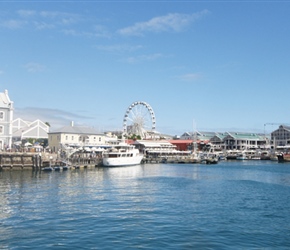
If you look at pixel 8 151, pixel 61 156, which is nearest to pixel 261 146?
pixel 61 156

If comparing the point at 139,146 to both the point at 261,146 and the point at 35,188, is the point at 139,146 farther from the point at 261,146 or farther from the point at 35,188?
the point at 35,188

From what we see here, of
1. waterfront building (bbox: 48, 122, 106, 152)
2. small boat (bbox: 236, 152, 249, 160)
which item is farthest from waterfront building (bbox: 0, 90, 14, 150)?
small boat (bbox: 236, 152, 249, 160)

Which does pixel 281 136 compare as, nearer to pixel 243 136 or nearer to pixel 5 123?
pixel 243 136

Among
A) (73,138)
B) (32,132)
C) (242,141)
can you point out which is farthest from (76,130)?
(242,141)

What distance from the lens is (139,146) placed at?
12175 cm

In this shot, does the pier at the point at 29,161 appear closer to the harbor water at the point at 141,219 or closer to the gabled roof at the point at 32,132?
the harbor water at the point at 141,219

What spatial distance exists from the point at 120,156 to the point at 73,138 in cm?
1540

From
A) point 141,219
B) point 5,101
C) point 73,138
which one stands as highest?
point 5,101

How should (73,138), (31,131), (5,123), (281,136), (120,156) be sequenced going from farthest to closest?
1. (281,136)
2. (31,131)
3. (73,138)
4. (120,156)
5. (5,123)

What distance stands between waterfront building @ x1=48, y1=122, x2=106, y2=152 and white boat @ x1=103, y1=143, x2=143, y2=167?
20.7ft

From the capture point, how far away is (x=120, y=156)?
80188 millimetres

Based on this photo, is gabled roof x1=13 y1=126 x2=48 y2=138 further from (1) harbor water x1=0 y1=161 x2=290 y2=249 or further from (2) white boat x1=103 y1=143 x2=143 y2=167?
(1) harbor water x1=0 y1=161 x2=290 y2=249

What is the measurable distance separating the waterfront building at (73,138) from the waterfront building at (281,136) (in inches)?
3531

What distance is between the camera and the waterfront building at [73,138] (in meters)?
86.9
